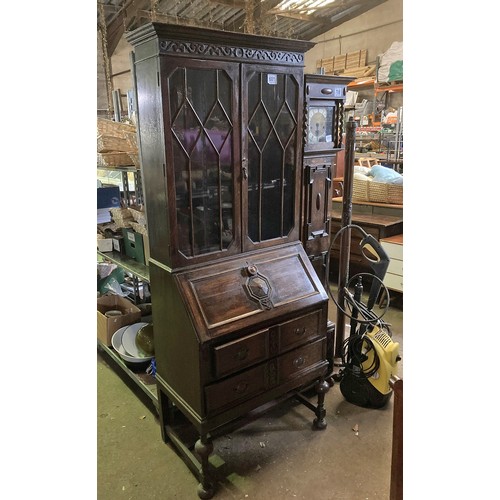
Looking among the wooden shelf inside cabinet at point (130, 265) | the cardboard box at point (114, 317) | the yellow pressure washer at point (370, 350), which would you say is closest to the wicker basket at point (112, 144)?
the wooden shelf inside cabinet at point (130, 265)

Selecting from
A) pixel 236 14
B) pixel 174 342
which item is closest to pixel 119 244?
pixel 174 342

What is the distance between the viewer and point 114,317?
97.4 inches

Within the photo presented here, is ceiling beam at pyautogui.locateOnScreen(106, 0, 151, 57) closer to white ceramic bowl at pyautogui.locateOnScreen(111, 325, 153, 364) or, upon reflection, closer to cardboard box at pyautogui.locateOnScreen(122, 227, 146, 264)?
cardboard box at pyautogui.locateOnScreen(122, 227, 146, 264)

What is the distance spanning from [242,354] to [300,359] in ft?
1.24

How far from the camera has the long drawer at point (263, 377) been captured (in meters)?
1.63

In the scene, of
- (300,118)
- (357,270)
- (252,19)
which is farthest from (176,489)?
(252,19)

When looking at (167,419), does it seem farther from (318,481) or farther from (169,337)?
(318,481)

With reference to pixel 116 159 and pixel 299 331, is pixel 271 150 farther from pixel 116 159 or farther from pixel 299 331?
pixel 116 159

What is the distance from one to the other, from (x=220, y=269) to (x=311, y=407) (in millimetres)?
985

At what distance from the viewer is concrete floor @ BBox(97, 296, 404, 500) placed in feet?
5.65

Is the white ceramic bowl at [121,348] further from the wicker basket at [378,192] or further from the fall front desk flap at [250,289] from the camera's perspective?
the wicker basket at [378,192]

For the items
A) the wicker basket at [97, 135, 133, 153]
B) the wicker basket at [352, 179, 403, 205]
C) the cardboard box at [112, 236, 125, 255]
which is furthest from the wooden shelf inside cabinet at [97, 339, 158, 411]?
the wicker basket at [352, 179, 403, 205]
